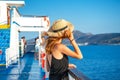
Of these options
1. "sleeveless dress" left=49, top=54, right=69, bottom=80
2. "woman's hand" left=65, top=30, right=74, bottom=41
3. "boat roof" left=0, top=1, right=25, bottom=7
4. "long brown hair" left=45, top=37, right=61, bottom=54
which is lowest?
"sleeveless dress" left=49, top=54, right=69, bottom=80

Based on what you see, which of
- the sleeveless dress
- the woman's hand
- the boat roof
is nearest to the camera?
the woman's hand

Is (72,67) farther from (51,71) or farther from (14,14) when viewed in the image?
(14,14)

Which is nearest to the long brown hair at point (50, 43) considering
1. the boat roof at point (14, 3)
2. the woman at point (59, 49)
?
the woman at point (59, 49)

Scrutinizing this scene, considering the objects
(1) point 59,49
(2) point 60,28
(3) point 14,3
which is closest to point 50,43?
(1) point 59,49

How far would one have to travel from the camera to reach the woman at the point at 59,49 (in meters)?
4.45

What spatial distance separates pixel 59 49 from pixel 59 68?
28cm

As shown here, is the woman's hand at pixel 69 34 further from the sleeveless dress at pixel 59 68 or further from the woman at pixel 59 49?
the sleeveless dress at pixel 59 68

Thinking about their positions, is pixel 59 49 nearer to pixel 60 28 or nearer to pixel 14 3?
pixel 60 28

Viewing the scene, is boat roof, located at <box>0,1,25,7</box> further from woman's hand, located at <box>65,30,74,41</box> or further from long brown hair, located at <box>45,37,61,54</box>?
woman's hand, located at <box>65,30,74,41</box>

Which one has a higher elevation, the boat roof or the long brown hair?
the boat roof

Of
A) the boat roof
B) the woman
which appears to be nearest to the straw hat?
the woman

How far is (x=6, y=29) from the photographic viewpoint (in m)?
21.0

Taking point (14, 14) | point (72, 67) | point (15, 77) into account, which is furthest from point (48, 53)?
point (14, 14)

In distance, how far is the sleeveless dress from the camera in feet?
15.0
